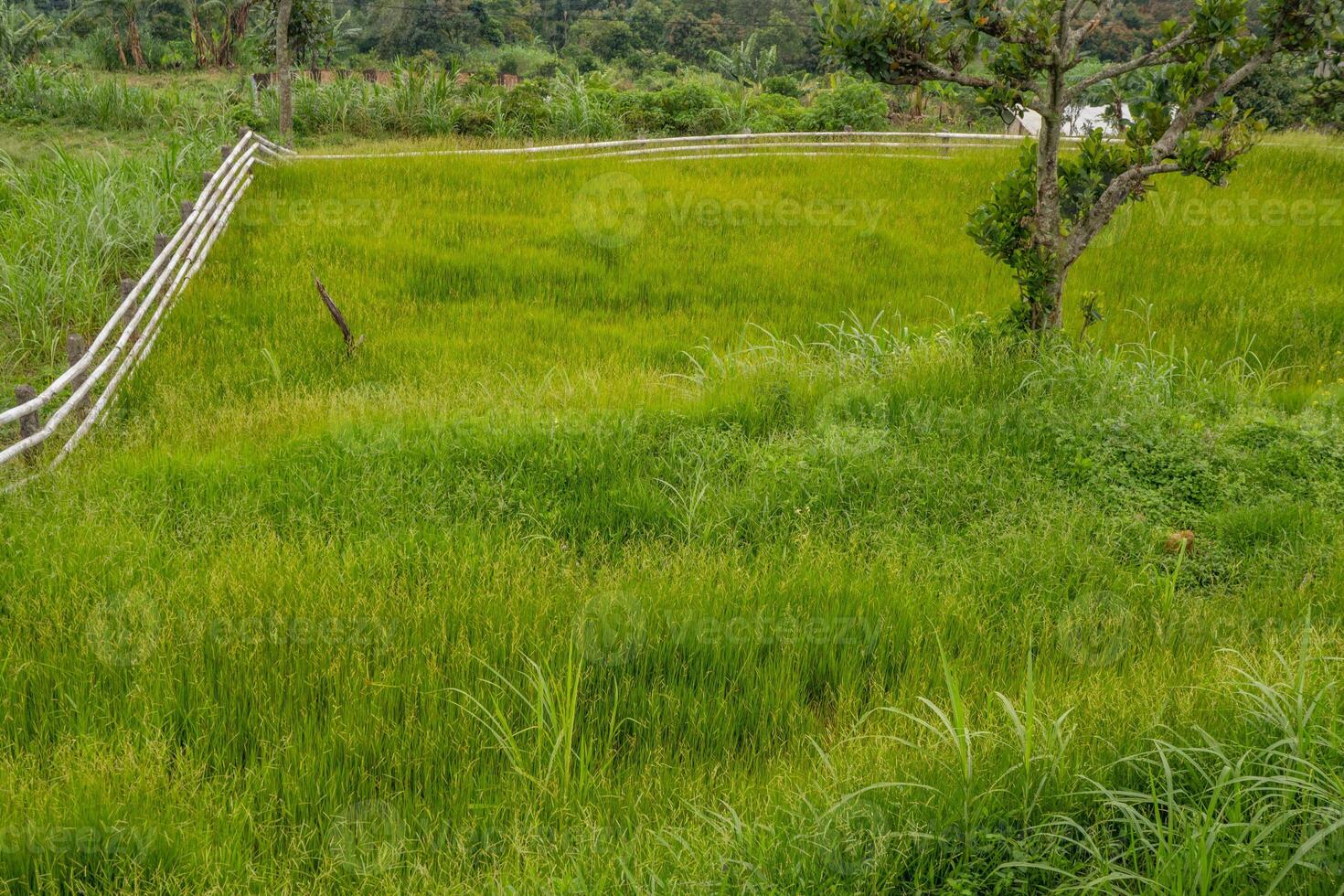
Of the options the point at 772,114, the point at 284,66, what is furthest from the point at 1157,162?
the point at 772,114

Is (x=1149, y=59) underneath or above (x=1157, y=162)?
above

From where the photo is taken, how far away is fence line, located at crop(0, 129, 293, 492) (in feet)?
17.1

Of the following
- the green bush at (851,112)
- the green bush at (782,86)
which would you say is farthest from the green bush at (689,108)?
the green bush at (782,86)

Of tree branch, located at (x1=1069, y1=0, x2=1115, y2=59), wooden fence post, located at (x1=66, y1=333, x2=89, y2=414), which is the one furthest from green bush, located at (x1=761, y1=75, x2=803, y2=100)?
wooden fence post, located at (x1=66, y1=333, x2=89, y2=414)

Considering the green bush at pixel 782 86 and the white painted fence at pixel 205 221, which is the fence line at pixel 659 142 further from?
the green bush at pixel 782 86

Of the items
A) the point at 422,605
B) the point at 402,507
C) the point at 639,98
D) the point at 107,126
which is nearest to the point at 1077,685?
the point at 422,605

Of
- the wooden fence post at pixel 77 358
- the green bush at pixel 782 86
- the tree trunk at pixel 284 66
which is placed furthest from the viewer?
the green bush at pixel 782 86

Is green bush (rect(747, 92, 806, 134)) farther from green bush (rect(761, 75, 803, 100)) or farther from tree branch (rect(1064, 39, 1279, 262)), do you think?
tree branch (rect(1064, 39, 1279, 262))

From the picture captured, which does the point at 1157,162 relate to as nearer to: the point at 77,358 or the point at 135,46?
the point at 77,358

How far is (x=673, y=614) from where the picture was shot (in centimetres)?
390

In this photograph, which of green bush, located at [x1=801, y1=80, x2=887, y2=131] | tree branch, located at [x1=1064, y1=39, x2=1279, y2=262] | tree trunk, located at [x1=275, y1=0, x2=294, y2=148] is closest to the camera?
tree branch, located at [x1=1064, y1=39, x2=1279, y2=262]

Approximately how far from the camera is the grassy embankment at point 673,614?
2.63m

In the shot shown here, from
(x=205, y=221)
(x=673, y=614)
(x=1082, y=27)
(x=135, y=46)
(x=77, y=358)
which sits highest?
(x=135, y=46)

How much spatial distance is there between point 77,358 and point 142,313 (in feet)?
5.61
